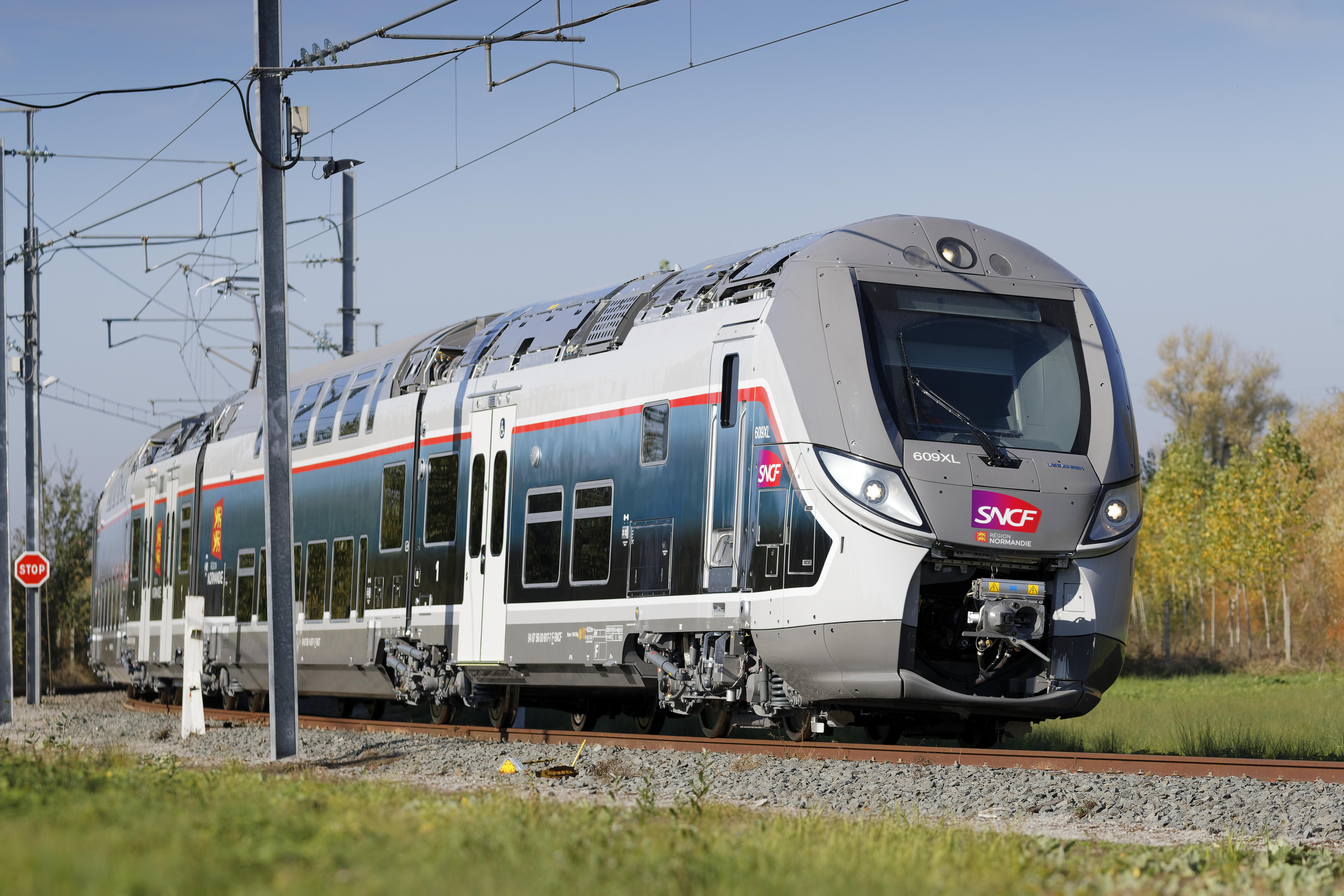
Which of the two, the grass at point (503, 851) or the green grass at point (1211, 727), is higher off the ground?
the grass at point (503, 851)

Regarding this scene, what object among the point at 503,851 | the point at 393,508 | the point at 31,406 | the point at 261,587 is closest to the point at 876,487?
the point at 503,851

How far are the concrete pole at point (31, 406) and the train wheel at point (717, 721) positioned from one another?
20615 mm

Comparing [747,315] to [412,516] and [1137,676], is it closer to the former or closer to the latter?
[412,516]

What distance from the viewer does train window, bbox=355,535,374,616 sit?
701 inches

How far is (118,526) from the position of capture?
2970 centimetres

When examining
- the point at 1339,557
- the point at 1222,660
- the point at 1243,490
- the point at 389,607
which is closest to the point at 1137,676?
the point at 1222,660

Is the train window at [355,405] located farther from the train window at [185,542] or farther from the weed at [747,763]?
the weed at [747,763]

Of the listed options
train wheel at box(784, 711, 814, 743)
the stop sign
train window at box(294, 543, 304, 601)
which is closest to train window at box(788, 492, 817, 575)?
train wheel at box(784, 711, 814, 743)

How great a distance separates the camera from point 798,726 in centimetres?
Result: 1299

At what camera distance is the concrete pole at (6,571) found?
79.8 feet

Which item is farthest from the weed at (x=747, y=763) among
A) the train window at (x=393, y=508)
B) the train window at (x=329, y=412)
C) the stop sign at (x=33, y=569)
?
the stop sign at (x=33, y=569)

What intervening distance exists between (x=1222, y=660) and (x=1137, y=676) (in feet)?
21.8

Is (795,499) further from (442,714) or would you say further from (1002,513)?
(442,714)

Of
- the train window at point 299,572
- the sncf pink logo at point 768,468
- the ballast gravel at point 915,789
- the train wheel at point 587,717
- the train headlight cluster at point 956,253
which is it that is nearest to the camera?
the ballast gravel at point 915,789
